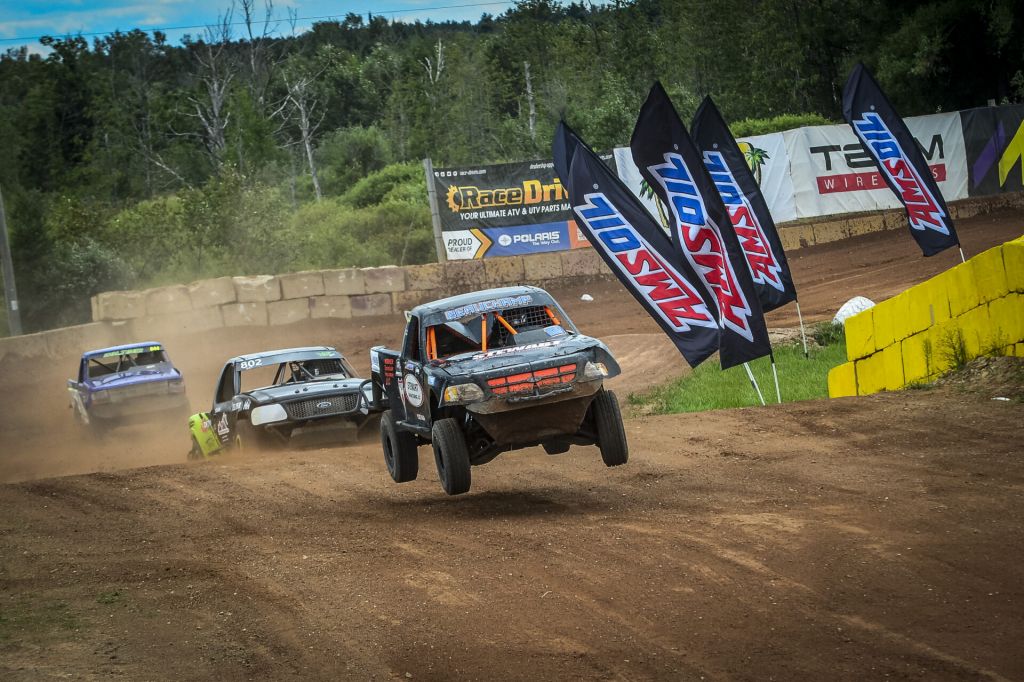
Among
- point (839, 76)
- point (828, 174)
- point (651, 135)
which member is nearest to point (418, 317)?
point (651, 135)

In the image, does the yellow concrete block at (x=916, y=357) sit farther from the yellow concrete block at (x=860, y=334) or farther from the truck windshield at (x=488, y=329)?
the truck windshield at (x=488, y=329)

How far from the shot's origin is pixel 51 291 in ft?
101

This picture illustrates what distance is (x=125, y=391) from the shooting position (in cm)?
1861

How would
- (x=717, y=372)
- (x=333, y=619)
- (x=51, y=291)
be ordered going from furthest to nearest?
(x=51, y=291) < (x=717, y=372) < (x=333, y=619)

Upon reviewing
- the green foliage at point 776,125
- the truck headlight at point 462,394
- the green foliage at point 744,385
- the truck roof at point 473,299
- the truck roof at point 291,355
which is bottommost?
the green foliage at point 744,385

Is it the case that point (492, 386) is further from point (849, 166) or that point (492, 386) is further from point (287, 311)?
point (849, 166)

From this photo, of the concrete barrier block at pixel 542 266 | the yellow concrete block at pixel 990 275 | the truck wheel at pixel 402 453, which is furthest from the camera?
the concrete barrier block at pixel 542 266

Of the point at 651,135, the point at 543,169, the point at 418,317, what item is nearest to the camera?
the point at 418,317

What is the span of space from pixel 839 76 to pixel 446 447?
30467mm

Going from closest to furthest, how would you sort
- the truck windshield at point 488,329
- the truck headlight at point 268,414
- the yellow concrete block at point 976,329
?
1. the truck windshield at point 488,329
2. the yellow concrete block at point 976,329
3. the truck headlight at point 268,414

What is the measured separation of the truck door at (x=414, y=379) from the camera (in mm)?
9344

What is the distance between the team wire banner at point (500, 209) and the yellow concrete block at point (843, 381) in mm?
11650

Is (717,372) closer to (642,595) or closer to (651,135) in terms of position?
(651,135)

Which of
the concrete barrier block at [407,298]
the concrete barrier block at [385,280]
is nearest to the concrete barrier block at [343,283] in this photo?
the concrete barrier block at [385,280]
